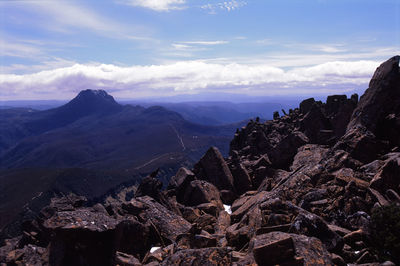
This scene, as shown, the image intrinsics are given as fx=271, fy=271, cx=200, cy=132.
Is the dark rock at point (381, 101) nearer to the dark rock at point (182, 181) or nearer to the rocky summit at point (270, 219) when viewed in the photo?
the rocky summit at point (270, 219)

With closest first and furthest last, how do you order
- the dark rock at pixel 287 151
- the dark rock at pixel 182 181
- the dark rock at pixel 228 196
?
the dark rock at pixel 228 196, the dark rock at pixel 182 181, the dark rock at pixel 287 151

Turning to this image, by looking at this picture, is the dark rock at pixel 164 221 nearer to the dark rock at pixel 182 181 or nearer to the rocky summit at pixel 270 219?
the rocky summit at pixel 270 219

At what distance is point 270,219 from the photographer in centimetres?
1476

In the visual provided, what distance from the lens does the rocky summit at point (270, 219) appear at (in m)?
11.6

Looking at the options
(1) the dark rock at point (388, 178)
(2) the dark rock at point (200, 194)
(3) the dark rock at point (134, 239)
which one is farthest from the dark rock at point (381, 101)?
(3) the dark rock at point (134, 239)

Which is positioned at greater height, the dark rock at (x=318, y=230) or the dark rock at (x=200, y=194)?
the dark rock at (x=318, y=230)

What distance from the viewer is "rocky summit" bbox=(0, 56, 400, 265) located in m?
11.6

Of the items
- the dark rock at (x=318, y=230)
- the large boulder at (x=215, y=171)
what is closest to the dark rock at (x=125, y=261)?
the dark rock at (x=318, y=230)

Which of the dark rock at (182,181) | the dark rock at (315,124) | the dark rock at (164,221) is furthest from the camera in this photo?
the dark rock at (315,124)

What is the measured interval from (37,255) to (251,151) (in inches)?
1349

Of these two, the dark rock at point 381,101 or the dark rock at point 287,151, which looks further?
the dark rock at point 287,151

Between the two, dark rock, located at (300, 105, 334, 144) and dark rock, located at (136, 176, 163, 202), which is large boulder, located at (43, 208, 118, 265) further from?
dark rock, located at (300, 105, 334, 144)

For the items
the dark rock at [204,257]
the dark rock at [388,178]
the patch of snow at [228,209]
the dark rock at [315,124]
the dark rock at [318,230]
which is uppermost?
the dark rock at [315,124]

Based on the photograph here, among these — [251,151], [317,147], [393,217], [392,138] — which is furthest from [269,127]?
[393,217]
